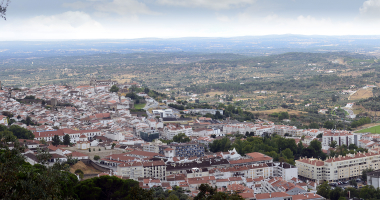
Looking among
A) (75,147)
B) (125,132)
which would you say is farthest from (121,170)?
(125,132)

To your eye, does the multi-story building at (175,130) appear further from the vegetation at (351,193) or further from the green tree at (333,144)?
the vegetation at (351,193)

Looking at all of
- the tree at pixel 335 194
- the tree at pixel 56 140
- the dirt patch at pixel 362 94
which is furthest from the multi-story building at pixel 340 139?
the dirt patch at pixel 362 94

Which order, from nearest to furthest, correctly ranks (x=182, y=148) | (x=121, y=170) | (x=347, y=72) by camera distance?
1. (x=121, y=170)
2. (x=182, y=148)
3. (x=347, y=72)

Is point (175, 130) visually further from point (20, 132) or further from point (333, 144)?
point (333, 144)

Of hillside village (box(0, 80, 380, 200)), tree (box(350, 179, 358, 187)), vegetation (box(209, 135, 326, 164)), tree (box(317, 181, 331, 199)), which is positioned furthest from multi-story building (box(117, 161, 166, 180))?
tree (box(350, 179, 358, 187))

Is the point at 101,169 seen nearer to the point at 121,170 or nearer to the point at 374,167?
the point at 121,170

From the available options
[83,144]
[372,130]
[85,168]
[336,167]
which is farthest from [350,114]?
[85,168]

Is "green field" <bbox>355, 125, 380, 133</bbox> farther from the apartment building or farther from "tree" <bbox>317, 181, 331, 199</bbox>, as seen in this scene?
"tree" <bbox>317, 181, 331, 199</bbox>
